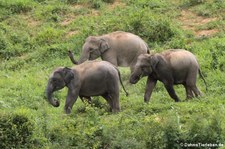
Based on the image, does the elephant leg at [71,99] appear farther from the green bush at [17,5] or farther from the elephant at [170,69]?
the green bush at [17,5]

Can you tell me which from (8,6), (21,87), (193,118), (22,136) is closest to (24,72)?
(21,87)

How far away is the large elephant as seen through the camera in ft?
45.0

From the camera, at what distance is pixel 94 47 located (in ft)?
44.8

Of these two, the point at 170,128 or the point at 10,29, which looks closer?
the point at 170,128

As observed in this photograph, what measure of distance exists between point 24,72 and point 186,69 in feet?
16.6

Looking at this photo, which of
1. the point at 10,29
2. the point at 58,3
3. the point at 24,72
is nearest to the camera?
the point at 24,72

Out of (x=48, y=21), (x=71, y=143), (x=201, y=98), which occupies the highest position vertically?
(x=71, y=143)

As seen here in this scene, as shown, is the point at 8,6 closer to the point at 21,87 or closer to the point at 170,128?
the point at 21,87

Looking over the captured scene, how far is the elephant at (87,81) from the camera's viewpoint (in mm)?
10914

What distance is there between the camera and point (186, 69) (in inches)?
444


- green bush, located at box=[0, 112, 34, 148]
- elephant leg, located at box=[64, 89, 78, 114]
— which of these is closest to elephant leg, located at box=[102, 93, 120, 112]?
elephant leg, located at box=[64, 89, 78, 114]

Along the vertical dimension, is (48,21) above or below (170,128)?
below

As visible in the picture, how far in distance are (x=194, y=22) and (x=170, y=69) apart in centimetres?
637

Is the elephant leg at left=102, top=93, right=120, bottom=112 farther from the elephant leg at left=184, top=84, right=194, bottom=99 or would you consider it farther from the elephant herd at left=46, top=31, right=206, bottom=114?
the elephant leg at left=184, top=84, right=194, bottom=99
